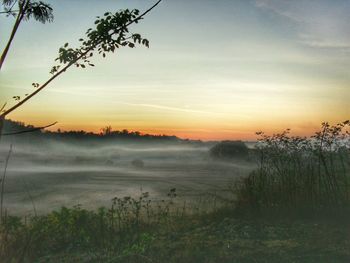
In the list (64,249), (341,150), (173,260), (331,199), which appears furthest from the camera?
(341,150)

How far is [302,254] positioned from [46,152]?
34142mm

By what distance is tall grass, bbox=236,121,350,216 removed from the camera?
368 inches

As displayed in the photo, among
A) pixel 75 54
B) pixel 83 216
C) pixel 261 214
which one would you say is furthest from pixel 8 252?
pixel 261 214

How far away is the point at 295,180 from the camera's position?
9.73 metres

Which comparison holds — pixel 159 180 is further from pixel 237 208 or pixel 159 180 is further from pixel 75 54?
pixel 75 54

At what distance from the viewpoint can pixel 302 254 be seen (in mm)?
6906

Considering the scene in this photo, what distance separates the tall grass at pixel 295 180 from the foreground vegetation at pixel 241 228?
20 millimetres

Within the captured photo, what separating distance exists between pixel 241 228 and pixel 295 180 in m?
2.01

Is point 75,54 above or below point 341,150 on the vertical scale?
above

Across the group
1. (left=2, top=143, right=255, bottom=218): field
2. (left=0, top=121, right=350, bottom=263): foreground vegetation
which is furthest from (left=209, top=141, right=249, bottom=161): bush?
(left=0, top=121, right=350, bottom=263): foreground vegetation

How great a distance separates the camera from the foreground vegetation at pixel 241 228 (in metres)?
6.90

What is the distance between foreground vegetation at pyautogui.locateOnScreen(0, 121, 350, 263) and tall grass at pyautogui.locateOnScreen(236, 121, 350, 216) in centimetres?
2

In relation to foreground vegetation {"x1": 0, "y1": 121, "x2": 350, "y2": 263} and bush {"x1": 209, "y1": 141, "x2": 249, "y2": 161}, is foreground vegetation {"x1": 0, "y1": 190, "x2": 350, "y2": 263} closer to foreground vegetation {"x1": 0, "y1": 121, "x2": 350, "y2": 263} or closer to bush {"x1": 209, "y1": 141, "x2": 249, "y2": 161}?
foreground vegetation {"x1": 0, "y1": 121, "x2": 350, "y2": 263}

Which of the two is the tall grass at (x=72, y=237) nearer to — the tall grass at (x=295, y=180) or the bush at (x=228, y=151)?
the tall grass at (x=295, y=180)
